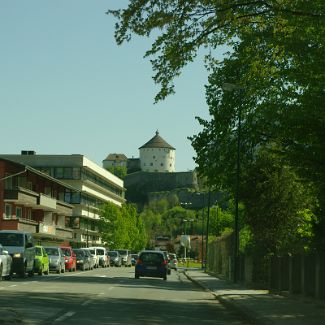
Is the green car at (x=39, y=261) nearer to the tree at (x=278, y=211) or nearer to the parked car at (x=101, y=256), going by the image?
the tree at (x=278, y=211)

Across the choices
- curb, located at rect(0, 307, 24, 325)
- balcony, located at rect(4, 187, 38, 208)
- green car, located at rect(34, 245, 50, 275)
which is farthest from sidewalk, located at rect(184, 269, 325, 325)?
balcony, located at rect(4, 187, 38, 208)

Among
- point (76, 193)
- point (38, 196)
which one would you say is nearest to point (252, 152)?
point (38, 196)

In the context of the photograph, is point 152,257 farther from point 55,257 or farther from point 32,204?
point 32,204

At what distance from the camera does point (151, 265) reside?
41.3 metres

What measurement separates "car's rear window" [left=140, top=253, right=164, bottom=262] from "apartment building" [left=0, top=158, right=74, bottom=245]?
2362 centimetres

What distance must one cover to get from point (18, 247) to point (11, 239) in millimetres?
489

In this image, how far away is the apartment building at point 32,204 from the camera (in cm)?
7219

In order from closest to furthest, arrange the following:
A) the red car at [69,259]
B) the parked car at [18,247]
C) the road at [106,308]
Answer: the road at [106,308], the parked car at [18,247], the red car at [69,259]

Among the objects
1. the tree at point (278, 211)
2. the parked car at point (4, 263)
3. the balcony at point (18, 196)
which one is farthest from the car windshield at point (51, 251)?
the balcony at point (18, 196)

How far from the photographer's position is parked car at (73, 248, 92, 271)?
5916 centimetres

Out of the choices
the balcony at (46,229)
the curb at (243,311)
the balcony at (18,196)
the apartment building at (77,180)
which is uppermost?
the apartment building at (77,180)

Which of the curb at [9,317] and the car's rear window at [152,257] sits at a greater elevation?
the car's rear window at [152,257]

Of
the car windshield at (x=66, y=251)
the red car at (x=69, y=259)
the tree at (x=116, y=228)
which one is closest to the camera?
the red car at (x=69, y=259)

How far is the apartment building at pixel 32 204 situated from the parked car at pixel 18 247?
27335 mm
